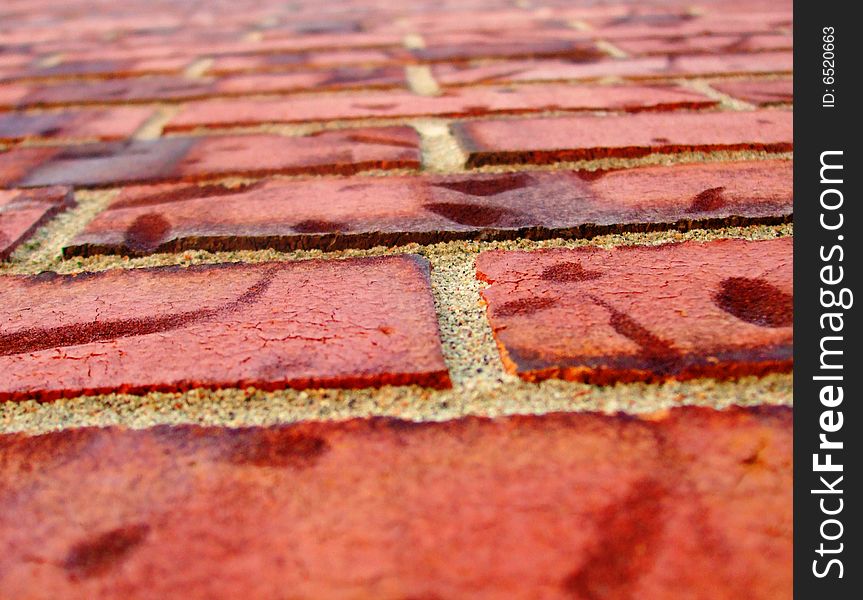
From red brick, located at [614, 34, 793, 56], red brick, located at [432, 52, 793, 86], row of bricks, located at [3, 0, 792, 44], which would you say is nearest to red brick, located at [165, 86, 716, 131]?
red brick, located at [432, 52, 793, 86]

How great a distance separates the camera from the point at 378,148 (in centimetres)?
93

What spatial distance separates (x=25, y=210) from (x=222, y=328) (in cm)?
42

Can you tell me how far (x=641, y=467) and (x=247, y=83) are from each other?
3.91 ft

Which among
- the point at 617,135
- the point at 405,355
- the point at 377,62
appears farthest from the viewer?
the point at 377,62

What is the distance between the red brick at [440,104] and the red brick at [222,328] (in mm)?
502

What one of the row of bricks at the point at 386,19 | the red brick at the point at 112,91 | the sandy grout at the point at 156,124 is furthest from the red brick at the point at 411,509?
the row of bricks at the point at 386,19

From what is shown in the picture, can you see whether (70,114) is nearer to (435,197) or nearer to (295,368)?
(435,197)

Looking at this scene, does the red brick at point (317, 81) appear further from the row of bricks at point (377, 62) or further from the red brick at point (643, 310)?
the red brick at point (643, 310)

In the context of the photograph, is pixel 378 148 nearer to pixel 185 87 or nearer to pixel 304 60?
pixel 185 87

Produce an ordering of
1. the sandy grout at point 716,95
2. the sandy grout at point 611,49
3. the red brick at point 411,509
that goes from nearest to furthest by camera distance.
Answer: the red brick at point 411,509, the sandy grout at point 716,95, the sandy grout at point 611,49

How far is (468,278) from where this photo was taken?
24.9 inches

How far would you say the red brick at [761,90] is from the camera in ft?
3.57

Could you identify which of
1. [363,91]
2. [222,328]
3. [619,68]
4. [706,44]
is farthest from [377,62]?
[222,328]
